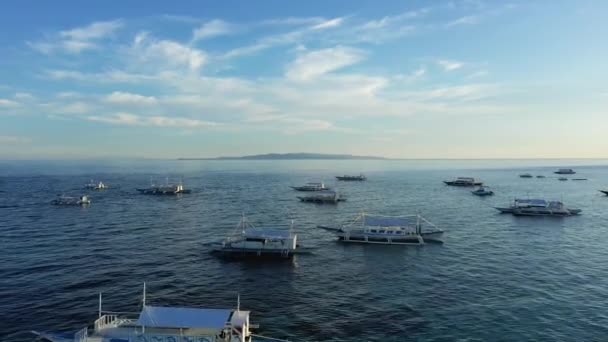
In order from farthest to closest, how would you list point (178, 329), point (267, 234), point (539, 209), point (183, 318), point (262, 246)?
point (539, 209)
point (267, 234)
point (262, 246)
point (178, 329)
point (183, 318)

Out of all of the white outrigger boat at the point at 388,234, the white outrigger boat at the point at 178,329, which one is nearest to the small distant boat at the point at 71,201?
the white outrigger boat at the point at 388,234

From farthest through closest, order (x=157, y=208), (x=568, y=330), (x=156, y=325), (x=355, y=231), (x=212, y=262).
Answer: (x=157, y=208), (x=355, y=231), (x=212, y=262), (x=568, y=330), (x=156, y=325)

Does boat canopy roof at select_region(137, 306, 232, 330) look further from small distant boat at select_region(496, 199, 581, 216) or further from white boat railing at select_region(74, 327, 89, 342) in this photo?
small distant boat at select_region(496, 199, 581, 216)

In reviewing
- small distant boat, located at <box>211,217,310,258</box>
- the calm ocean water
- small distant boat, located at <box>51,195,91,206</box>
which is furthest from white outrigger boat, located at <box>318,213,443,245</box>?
small distant boat, located at <box>51,195,91,206</box>

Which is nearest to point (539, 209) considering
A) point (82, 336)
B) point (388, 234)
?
point (388, 234)

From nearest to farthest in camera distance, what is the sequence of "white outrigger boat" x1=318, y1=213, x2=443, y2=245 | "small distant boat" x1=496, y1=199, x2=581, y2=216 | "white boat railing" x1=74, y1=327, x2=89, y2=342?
"white boat railing" x1=74, y1=327, x2=89, y2=342 → "white outrigger boat" x1=318, y1=213, x2=443, y2=245 → "small distant boat" x1=496, y1=199, x2=581, y2=216

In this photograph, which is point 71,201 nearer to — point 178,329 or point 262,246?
point 262,246

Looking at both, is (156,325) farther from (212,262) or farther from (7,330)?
(212,262)

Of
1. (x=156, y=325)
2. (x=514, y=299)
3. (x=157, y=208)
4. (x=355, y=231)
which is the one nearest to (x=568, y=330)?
(x=514, y=299)
